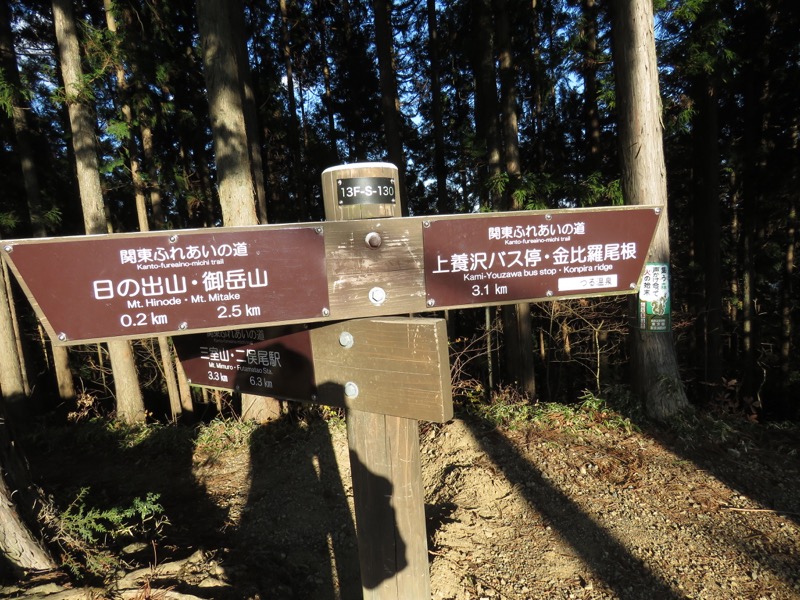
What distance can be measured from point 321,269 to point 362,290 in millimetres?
170

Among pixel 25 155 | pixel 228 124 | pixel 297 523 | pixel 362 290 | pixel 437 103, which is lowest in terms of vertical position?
pixel 297 523

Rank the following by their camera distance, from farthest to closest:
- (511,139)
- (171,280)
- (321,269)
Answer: (511,139) → (321,269) → (171,280)

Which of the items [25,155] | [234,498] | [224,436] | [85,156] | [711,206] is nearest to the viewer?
[234,498]

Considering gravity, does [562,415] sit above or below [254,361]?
below

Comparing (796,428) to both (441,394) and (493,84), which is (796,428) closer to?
(441,394)

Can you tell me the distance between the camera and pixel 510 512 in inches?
148

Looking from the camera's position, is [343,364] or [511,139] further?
[511,139]

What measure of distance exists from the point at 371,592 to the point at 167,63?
10.5m

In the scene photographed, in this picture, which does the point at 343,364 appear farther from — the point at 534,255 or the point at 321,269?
the point at 534,255

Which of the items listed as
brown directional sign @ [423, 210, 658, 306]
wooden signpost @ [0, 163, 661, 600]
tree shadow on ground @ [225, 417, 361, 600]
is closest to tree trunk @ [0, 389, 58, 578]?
tree shadow on ground @ [225, 417, 361, 600]

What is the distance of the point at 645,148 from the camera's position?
4859 millimetres

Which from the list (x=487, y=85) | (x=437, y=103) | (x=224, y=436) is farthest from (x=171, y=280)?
(x=437, y=103)

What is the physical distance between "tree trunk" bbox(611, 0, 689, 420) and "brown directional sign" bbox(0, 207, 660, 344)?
3.33 metres

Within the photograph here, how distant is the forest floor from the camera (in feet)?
9.64
